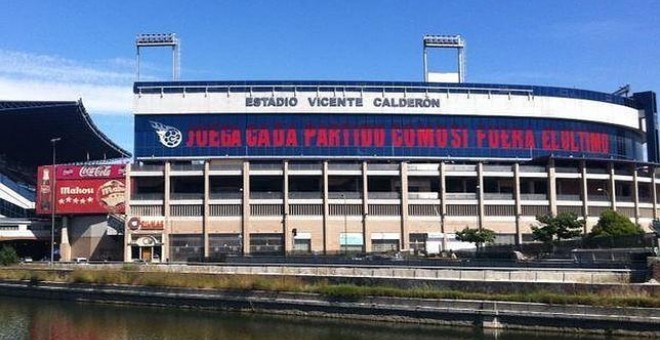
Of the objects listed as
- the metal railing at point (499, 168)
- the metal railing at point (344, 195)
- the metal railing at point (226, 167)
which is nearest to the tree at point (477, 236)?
the metal railing at point (499, 168)

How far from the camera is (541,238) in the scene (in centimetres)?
7631

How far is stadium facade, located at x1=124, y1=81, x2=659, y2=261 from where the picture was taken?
293 ft

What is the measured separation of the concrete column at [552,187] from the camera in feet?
301

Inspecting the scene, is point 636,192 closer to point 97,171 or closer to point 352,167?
point 352,167

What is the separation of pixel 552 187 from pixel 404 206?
20414 mm

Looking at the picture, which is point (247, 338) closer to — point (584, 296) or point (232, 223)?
point (584, 296)

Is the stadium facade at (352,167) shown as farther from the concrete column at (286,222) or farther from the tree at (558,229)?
the tree at (558,229)

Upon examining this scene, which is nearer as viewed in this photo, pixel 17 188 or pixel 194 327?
pixel 194 327

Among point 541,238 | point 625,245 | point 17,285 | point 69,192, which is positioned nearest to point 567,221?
point 541,238

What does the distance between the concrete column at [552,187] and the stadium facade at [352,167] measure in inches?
8.4

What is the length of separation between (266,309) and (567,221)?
43.6 meters

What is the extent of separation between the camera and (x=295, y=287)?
144 ft

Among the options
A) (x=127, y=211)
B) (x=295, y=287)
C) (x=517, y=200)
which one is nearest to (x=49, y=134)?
(x=127, y=211)

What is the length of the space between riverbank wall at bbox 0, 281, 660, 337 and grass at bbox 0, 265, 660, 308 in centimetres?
39
